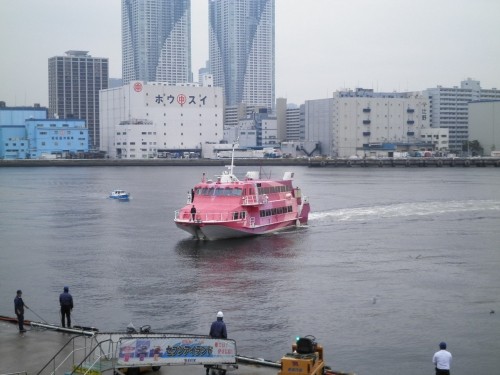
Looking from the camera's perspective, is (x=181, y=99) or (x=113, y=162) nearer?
(x=113, y=162)

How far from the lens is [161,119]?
156000 millimetres

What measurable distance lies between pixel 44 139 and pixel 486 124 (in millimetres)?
98969

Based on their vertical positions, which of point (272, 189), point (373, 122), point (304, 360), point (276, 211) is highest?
point (373, 122)

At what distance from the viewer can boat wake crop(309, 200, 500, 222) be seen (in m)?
49.8

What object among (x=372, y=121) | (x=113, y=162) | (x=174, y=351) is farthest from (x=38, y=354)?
(x=372, y=121)

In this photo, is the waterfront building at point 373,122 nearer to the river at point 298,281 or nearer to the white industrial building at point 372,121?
the white industrial building at point 372,121

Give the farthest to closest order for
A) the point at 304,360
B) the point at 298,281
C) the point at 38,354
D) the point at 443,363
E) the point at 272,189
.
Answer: the point at 272,189 → the point at 298,281 → the point at 38,354 → the point at 443,363 → the point at 304,360

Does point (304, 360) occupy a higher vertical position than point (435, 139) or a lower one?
lower

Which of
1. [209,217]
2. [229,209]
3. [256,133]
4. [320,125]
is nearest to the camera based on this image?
[209,217]

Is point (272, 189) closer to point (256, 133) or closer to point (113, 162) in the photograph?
point (113, 162)

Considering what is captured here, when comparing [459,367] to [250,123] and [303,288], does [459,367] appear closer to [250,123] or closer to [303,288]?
[303,288]

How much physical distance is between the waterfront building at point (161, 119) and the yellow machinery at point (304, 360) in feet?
464

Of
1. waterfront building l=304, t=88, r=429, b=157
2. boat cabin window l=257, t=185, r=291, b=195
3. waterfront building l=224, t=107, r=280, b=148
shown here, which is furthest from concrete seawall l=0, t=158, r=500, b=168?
boat cabin window l=257, t=185, r=291, b=195

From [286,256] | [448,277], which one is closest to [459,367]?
[448,277]
